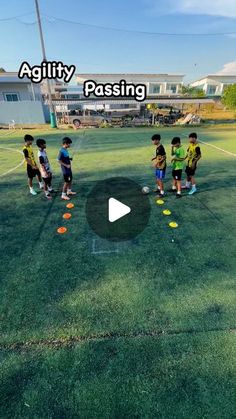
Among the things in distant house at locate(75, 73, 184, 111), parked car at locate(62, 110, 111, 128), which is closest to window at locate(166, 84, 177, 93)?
distant house at locate(75, 73, 184, 111)

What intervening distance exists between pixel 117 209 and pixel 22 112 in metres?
24.6

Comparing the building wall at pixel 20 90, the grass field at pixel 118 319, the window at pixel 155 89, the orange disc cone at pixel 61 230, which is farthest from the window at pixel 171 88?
the orange disc cone at pixel 61 230

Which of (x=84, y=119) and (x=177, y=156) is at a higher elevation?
(x=177, y=156)

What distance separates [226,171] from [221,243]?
536cm

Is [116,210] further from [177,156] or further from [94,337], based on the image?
[94,337]

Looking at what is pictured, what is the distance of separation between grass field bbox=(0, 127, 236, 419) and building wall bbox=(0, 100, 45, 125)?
2374cm

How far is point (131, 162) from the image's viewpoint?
34.3 ft

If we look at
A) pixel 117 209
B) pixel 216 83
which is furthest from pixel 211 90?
pixel 117 209

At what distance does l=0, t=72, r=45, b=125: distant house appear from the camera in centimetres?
2544

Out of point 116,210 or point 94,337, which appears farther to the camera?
point 116,210

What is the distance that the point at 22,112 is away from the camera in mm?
25797

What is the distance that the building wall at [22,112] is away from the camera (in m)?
25.3

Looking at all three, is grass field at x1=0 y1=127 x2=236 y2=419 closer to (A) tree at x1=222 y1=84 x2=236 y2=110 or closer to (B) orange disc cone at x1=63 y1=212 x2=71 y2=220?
(B) orange disc cone at x1=63 y1=212 x2=71 y2=220

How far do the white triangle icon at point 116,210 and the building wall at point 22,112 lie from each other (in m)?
23.6
